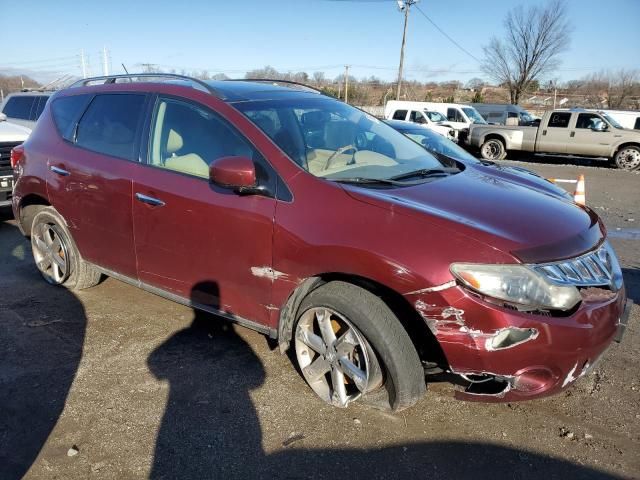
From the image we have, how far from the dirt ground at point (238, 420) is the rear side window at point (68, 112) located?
162 centimetres

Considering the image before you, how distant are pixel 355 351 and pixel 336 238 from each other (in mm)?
647

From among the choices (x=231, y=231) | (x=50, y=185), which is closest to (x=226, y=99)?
(x=231, y=231)

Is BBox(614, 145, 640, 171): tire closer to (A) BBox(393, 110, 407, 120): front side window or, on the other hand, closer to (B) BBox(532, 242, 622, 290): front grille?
(A) BBox(393, 110, 407, 120): front side window

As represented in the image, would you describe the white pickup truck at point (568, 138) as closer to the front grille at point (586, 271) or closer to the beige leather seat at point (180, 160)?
the front grille at point (586, 271)

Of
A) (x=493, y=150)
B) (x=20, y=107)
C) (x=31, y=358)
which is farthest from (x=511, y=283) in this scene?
(x=493, y=150)

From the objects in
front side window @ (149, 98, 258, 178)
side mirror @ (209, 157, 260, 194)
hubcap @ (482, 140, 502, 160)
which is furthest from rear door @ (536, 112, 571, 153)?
side mirror @ (209, 157, 260, 194)

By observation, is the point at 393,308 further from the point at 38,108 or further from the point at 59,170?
the point at 38,108

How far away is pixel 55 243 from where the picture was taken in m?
4.52

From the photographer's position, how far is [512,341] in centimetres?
228

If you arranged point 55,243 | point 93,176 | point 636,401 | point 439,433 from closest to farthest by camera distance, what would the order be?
point 439,433 → point 636,401 → point 93,176 → point 55,243

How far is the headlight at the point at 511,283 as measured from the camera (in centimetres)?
228

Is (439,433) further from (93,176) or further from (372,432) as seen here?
(93,176)

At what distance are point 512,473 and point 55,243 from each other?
4.06 m

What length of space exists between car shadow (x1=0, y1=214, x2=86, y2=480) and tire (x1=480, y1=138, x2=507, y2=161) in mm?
15319
